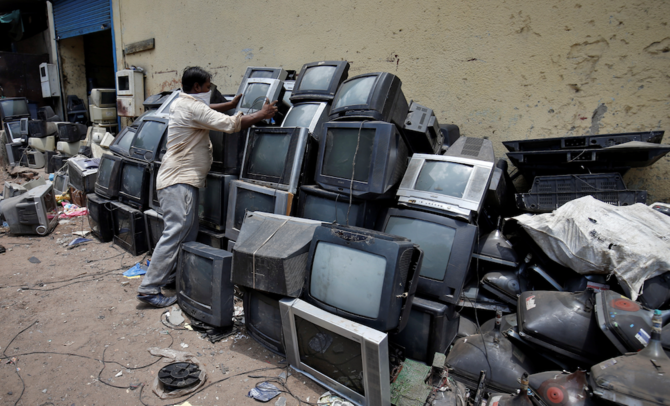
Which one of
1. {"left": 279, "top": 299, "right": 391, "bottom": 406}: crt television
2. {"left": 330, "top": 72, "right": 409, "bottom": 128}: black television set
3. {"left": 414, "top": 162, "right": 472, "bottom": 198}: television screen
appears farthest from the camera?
{"left": 330, "top": 72, "right": 409, "bottom": 128}: black television set

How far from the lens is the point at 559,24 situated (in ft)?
9.56

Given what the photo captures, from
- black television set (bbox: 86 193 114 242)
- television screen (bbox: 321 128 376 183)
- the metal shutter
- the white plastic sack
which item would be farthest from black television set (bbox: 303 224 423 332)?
the metal shutter

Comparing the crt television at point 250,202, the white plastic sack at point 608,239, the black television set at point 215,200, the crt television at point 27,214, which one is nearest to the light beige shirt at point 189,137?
the black television set at point 215,200

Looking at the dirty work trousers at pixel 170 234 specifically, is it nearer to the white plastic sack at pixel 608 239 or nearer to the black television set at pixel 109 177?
the black television set at pixel 109 177

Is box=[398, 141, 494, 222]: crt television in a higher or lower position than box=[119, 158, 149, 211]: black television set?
higher

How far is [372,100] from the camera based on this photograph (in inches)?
101

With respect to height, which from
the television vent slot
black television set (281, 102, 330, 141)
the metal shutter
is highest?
the metal shutter

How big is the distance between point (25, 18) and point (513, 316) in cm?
1433

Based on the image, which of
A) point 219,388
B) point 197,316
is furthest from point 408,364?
point 197,316

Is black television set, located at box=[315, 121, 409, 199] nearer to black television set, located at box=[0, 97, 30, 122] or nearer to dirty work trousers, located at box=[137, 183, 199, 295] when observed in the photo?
dirty work trousers, located at box=[137, 183, 199, 295]

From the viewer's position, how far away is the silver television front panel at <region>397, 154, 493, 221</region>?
7.19ft

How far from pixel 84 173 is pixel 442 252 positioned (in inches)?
174

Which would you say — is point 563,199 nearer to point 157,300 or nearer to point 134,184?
point 157,300

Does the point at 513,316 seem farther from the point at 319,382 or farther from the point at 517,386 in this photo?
the point at 319,382
